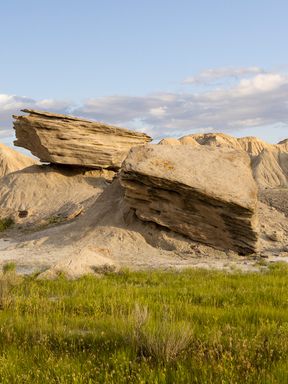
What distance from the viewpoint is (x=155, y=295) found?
959 centimetres

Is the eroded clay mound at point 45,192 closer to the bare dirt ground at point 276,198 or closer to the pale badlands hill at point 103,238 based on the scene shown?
the pale badlands hill at point 103,238

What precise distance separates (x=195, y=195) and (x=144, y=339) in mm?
12987

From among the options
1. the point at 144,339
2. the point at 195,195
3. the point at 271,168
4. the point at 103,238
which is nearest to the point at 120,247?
the point at 103,238

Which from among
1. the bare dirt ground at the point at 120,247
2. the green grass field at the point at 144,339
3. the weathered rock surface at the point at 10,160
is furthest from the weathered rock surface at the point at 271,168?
the green grass field at the point at 144,339

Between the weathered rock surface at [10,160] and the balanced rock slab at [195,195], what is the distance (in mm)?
56566

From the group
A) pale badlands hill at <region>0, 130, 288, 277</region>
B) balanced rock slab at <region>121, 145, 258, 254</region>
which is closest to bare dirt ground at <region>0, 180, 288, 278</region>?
pale badlands hill at <region>0, 130, 288, 277</region>

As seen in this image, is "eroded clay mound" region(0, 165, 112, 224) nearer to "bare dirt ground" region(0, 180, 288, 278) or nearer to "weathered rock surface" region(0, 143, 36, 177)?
"bare dirt ground" region(0, 180, 288, 278)

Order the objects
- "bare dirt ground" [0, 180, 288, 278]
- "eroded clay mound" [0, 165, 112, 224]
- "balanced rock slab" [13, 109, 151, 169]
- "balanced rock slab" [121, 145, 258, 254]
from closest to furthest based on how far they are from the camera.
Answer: "bare dirt ground" [0, 180, 288, 278] → "balanced rock slab" [121, 145, 258, 254] → "eroded clay mound" [0, 165, 112, 224] → "balanced rock slab" [13, 109, 151, 169]

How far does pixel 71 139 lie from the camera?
33.5 m

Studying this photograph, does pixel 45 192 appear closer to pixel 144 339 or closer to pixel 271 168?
pixel 144 339

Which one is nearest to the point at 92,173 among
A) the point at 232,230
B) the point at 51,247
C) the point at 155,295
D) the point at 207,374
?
the point at 51,247

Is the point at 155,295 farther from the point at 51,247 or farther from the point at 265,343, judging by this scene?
the point at 51,247

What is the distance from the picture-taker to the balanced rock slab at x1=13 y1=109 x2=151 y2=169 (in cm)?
3316

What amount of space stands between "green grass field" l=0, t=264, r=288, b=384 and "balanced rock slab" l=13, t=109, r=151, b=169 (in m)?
24.6
